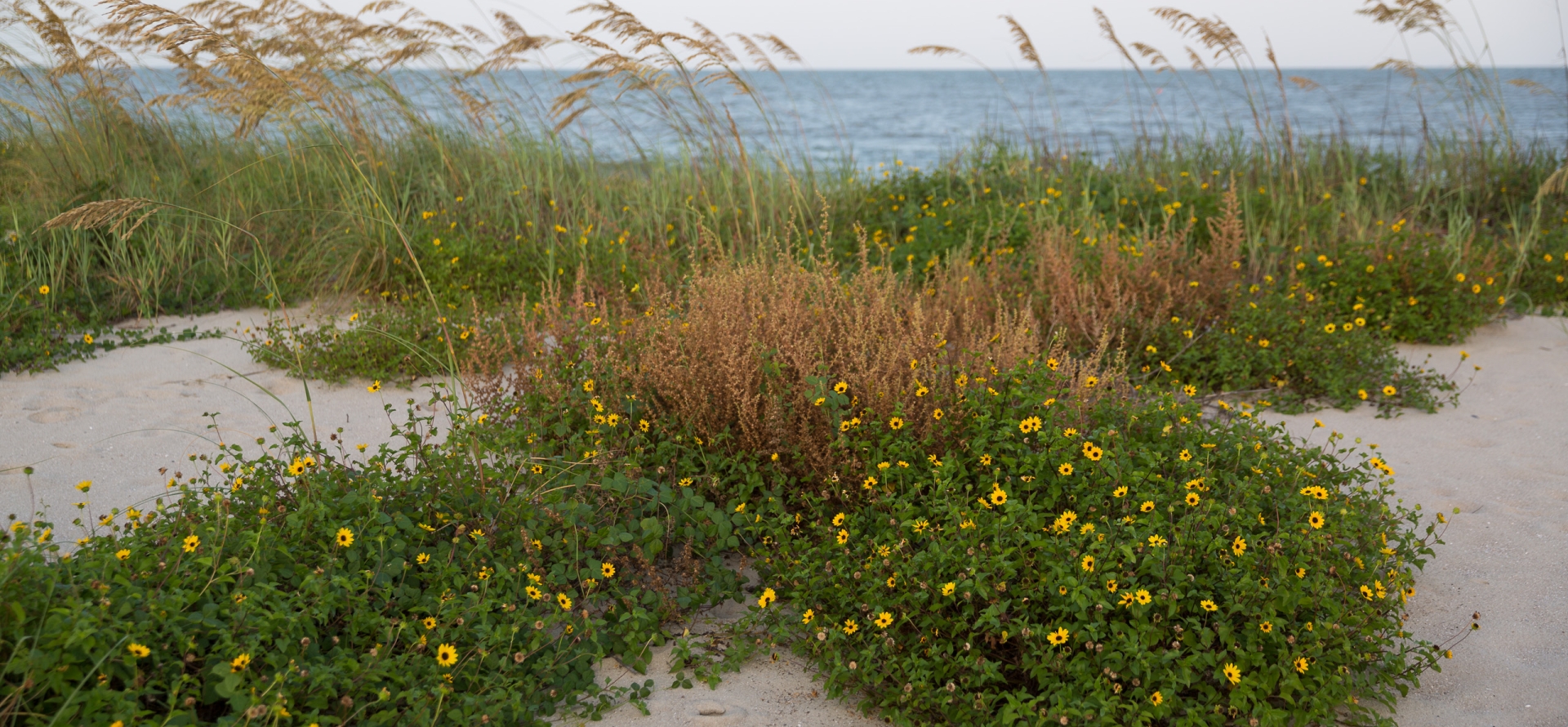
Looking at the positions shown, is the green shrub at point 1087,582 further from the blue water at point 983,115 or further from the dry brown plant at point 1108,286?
the blue water at point 983,115

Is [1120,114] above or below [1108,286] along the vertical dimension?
above

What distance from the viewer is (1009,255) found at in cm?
558

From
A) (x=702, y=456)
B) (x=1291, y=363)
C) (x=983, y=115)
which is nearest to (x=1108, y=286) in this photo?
(x=1291, y=363)

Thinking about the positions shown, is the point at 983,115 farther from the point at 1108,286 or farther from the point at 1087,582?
the point at 1087,582

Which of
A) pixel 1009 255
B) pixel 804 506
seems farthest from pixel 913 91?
pixel 804 506

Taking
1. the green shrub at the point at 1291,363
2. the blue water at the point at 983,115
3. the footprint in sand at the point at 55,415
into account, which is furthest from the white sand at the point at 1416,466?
the blue water at the point at 983,115

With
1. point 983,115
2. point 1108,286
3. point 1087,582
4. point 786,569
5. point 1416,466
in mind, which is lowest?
point 1416,466

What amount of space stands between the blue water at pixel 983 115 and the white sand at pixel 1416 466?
8.13ft

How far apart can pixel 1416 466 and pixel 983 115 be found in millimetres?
20114

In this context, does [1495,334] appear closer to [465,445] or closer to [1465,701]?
[1465,701]

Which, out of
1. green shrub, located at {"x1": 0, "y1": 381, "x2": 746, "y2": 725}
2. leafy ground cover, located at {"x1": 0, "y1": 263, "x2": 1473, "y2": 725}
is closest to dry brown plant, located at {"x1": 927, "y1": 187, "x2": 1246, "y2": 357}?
leafy ground cover, located at {"x1": 0, "y1": 263, "x2": 1473, "y2": 725}

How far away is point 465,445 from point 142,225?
439 centimetres

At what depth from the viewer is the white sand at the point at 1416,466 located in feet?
8.05

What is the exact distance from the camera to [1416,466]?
12.4ft
